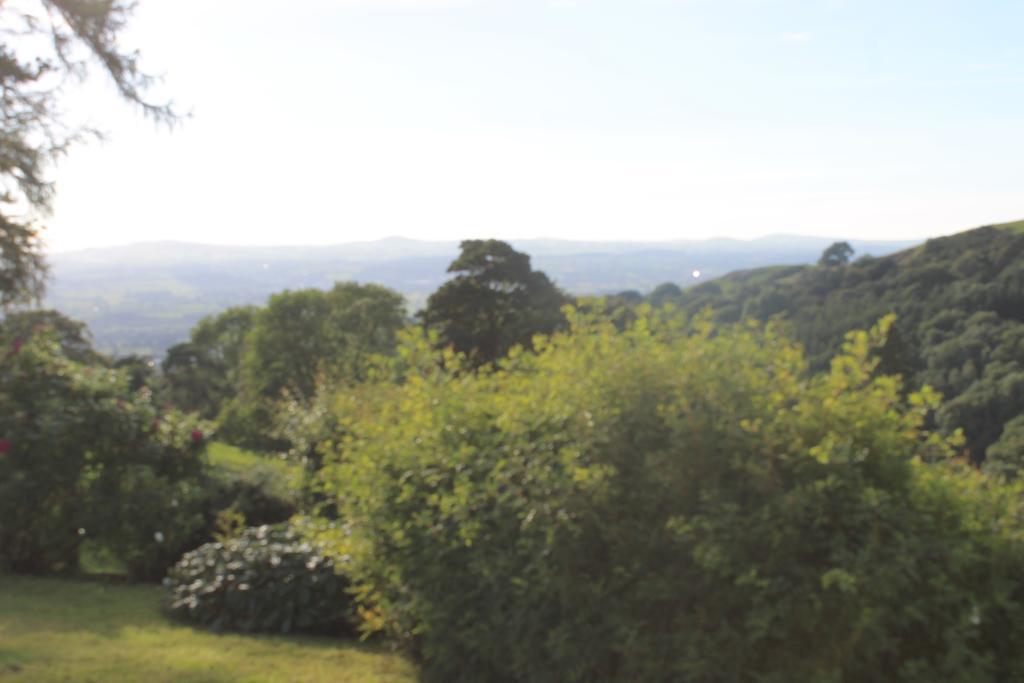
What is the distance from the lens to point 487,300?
30.9 metres

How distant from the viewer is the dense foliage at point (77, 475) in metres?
8.45

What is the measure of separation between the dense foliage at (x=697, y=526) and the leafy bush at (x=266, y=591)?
5.60 feet

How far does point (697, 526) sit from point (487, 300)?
2688 centimetres

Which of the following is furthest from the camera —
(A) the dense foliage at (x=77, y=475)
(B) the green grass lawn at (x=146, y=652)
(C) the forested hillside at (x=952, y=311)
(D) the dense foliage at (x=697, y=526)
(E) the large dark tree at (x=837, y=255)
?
(E) the large dark tree at (x=837, y=255)

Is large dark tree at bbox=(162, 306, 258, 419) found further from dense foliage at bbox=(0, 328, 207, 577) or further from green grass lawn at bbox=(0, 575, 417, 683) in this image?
green grass lawn at bbox=(0, 575, 417, 683)

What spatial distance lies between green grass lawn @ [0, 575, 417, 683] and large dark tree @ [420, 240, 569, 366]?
22.7m

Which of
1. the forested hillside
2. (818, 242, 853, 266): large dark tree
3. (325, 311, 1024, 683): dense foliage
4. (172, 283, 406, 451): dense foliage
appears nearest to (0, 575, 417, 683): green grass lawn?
(325, 311, 1024, 683): dense foliage

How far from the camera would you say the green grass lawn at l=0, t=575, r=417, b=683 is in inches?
211

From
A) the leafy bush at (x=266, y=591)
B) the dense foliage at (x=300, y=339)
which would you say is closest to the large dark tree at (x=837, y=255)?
the dense foliage at (x=300, y=339)

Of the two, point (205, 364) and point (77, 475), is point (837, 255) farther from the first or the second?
point (77, 475)

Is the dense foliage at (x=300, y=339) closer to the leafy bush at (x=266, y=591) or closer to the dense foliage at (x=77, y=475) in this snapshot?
the dense foliage at (x=77, y=475)

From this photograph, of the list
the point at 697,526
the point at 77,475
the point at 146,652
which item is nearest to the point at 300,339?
the point at 77,475

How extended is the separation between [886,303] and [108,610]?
5838cm

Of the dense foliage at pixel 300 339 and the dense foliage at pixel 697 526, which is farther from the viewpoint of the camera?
the dense foliage at pixel 300 339
